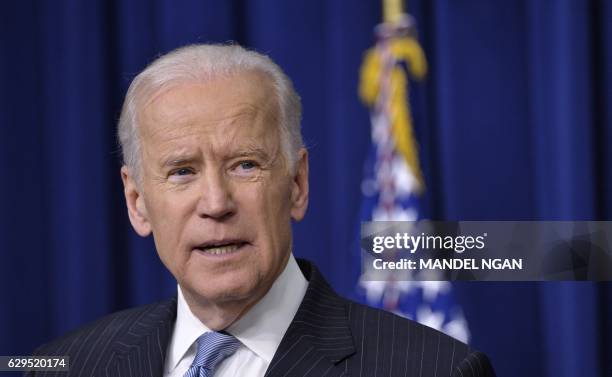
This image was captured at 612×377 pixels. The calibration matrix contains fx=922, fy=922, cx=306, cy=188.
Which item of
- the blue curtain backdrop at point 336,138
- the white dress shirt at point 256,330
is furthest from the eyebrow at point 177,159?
the blue curtain backdrop at point 336,138

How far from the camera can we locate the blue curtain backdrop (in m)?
2.33

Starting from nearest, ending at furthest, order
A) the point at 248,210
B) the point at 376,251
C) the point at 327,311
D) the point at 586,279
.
Result: the point at 248,210 → the point at 327,311 → the point at 586,279 → the point at 376,251

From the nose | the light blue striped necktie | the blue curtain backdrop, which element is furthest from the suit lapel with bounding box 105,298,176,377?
the blue curtain backdrop

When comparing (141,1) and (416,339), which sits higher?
(141,1)

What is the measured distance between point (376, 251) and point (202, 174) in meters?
1.03

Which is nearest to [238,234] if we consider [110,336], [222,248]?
[222,248]

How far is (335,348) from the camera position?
1.60m

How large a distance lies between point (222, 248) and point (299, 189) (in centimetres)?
22

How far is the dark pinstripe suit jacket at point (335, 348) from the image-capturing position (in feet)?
5.11

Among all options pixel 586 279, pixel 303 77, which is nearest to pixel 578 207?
pixel 586 279

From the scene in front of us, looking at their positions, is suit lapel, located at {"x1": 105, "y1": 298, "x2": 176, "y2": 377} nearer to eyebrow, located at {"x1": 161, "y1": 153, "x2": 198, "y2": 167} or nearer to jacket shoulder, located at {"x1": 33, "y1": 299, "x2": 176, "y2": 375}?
jacket shoulder, located at {"x1": 33, "y1": 299, "x2": 176, "y2": 375}

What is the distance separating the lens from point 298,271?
1.67m

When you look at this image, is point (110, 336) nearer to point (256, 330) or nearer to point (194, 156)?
point (256, 330)

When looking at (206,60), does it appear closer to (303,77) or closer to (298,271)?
(298,271)
